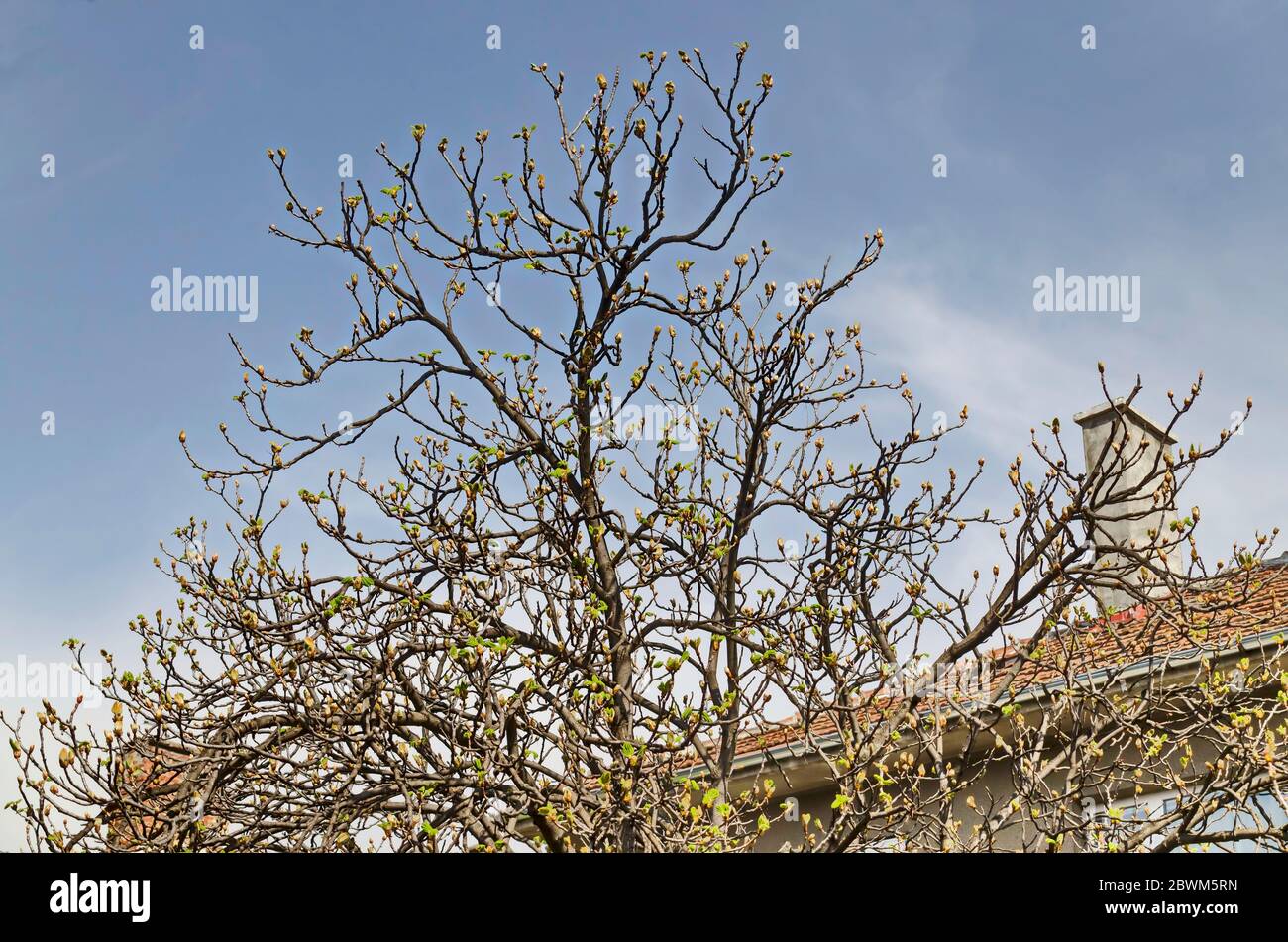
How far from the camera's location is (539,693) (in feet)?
21.7

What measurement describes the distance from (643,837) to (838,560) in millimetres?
2626

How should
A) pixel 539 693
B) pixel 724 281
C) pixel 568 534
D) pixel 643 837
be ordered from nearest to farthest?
pixel 643 837 → pixel 539 693 → pixel 568 534 → pixel 724 281

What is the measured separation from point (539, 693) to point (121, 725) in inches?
87.6

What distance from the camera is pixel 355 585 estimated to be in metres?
7.03
